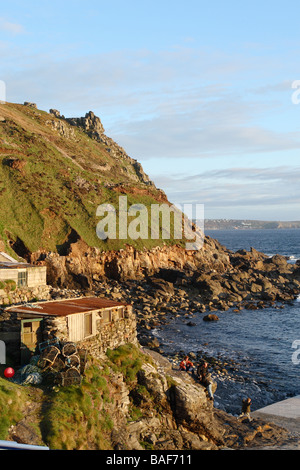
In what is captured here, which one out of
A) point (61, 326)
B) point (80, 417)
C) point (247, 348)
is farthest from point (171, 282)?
point (80, 417)

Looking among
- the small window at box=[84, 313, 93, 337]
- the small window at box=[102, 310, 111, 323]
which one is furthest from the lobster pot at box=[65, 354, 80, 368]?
the small window at box=[102, 310, 111, 323]

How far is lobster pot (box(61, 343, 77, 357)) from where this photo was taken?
17.7 metres

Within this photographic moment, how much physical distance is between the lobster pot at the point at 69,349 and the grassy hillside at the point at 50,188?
43.6 metres

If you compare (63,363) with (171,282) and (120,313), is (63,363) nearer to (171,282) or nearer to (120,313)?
(120,313)

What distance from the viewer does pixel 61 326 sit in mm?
19172

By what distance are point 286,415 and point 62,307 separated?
1828 centimetres

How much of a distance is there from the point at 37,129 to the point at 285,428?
10814 centimetres

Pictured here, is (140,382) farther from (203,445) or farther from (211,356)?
(211,356)

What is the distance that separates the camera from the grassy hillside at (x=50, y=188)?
72438 mm

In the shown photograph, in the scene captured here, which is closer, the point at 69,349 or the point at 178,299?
the point at 69,349

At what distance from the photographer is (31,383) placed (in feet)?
54.0

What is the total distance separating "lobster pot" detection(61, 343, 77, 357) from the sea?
16653 mm
